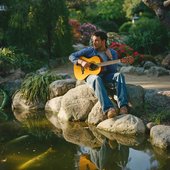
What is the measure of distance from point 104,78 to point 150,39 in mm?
6758

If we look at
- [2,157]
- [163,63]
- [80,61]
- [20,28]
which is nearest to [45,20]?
[20,28]

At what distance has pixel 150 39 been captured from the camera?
43.6 ft

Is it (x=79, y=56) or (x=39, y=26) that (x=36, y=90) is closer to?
(x=79, y=56)

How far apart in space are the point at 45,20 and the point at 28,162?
23.0 ft

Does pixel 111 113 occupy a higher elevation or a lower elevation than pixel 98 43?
lower

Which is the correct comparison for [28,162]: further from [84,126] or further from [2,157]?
[84,126]

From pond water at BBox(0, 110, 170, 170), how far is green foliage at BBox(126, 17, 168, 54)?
7047mm

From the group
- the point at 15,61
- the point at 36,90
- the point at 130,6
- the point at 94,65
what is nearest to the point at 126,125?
the point at 94,65

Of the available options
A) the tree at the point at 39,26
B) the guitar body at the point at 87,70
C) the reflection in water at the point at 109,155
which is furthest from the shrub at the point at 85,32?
the reflection in water at the point at 109,155

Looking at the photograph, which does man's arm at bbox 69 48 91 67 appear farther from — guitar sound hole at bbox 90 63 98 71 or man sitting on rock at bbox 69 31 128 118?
guitar sound hole at bbox 90 63 98 71

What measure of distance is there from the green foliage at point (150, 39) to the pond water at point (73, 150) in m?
7.05

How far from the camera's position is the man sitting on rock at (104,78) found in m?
6.41

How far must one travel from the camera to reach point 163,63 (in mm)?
11633

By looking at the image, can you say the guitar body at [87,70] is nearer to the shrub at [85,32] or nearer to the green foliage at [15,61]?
the green foliage at [15,61]
